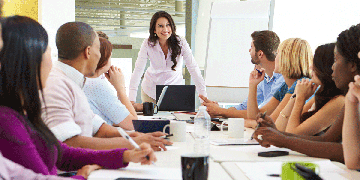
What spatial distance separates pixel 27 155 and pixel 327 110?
133 cm

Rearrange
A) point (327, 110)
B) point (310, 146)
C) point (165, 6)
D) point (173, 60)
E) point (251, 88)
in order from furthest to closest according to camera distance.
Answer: point (165, 6), point (173, 60), point (251, 88), point (327, 110), point (310, 146)

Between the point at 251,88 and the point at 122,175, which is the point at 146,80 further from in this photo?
the point at 122,175

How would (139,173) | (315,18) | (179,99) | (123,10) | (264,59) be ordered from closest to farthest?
(139,173), (264,59), (179,99), (315,18), (123,10)

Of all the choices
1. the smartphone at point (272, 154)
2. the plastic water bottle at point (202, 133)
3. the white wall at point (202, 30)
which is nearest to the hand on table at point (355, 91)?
the smartphone at point (272, 154)

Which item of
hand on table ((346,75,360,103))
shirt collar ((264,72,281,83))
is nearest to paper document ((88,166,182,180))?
hand on table ((346,75,360,103))

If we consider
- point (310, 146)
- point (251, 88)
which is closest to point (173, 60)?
point (251, 88)

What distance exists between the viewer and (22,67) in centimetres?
92

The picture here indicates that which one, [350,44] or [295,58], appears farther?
[295,58]

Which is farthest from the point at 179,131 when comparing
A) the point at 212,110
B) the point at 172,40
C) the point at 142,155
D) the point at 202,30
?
the point at 202,30

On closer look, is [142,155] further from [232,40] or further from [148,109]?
[232,40]

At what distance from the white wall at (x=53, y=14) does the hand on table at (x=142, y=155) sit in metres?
2.77

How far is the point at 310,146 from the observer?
1406mm

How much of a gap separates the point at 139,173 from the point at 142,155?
0.18 ft

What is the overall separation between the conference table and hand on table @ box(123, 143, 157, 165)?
34mm
